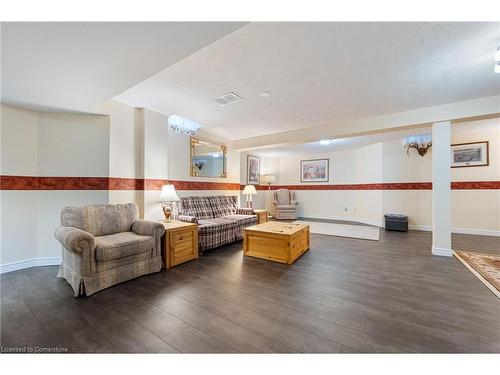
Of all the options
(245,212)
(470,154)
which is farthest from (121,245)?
(470,154)

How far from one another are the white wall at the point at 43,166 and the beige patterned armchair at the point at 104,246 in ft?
2.01

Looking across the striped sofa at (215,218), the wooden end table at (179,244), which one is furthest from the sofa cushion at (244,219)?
the wooden end table at (179,244)

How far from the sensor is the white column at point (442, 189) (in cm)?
320

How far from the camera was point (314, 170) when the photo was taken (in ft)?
25.0

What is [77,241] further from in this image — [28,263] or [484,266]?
[484,266]

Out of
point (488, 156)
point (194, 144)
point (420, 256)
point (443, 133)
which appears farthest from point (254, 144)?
point (488, 156)

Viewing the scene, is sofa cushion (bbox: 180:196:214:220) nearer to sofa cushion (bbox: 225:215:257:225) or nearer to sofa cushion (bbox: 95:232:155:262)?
sofa cushion (bbox: 225:215:257:225)

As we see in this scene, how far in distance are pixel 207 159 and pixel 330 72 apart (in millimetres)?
3077

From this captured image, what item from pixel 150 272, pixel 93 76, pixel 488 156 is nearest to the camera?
pixel 93 76

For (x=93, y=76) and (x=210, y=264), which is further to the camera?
(x=210, y=264)

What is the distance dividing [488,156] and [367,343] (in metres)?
5.86
